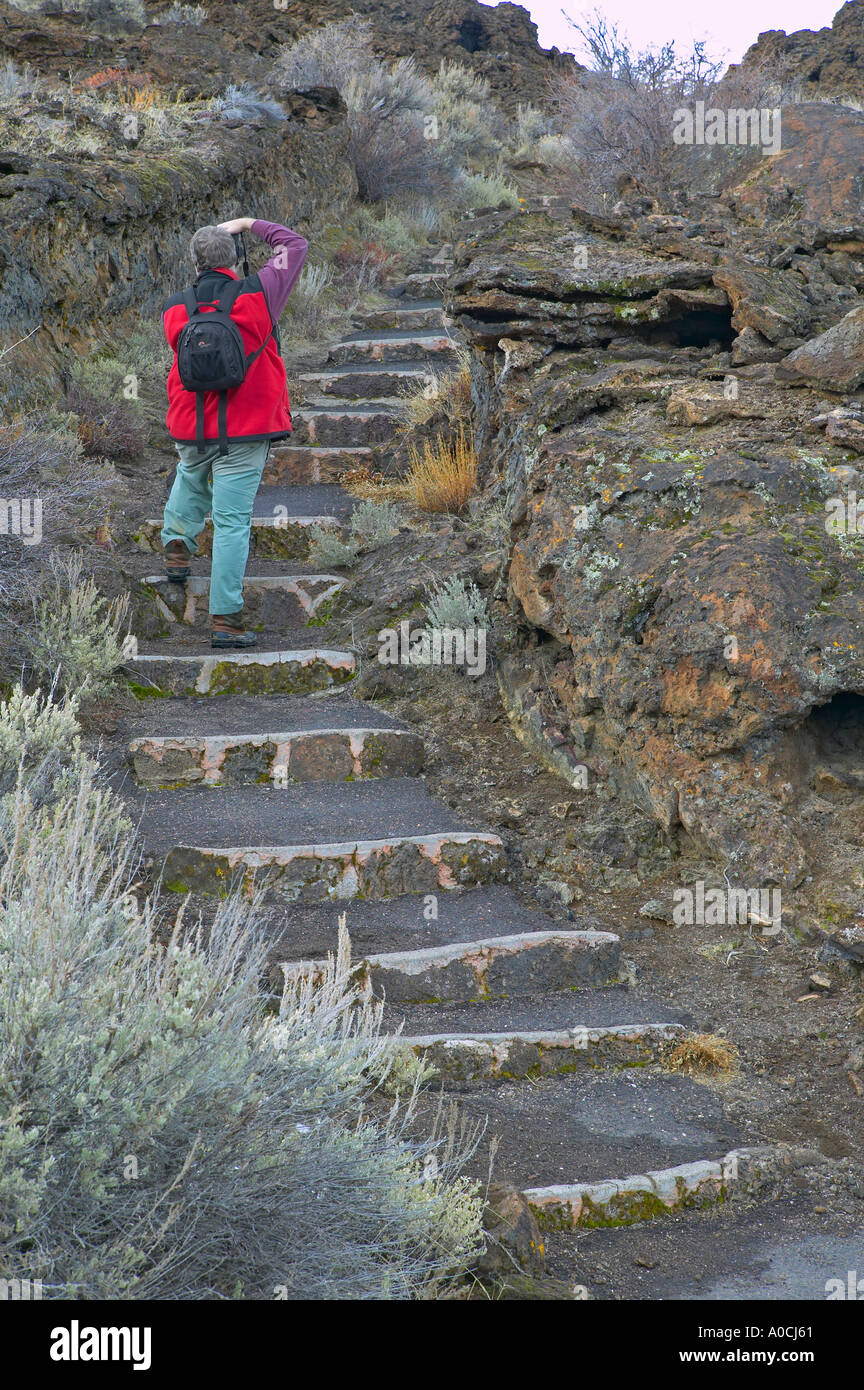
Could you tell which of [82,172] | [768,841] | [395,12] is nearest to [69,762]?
[768,841]

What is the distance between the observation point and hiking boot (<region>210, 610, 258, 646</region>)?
5.81 m

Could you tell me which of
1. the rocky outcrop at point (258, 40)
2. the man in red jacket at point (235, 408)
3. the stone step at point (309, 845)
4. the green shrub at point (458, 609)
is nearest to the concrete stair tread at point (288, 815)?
the stone step at point (309, 845)

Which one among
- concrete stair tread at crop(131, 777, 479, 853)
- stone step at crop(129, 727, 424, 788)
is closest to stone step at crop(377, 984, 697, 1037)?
concrete stair tread at crop(131, 777, 479, 853)

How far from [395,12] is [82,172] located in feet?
57.9

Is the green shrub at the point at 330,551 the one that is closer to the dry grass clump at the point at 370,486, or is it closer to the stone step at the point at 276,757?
the dry grass clump at the point at 370,486

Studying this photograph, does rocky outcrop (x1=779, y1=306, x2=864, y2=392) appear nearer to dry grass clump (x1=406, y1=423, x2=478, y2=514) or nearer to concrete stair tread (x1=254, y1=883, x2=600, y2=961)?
dry grass clump (x1=406, y1=423, x2=478, y2=514)

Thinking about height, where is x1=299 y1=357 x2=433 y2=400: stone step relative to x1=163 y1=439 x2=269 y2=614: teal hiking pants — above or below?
above

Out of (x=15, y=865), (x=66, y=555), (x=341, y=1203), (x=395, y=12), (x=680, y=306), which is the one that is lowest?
(x=341, y=1203)

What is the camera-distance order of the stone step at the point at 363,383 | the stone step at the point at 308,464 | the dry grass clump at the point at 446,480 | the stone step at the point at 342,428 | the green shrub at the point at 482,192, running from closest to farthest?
the dry grass clump at the point at 446,480
the stone step at the point at 308,464
the stone step at the point at 342,428
the stone step at the point at 363,383
the green shrub at the point at 482,192

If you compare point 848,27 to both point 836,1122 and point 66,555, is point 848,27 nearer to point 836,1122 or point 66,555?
point 66,555

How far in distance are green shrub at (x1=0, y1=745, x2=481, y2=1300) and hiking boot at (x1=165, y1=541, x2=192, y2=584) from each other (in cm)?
383

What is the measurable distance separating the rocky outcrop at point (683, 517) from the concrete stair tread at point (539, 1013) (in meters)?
0.65

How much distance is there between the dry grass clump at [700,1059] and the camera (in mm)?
3271

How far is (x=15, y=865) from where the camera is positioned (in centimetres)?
281
